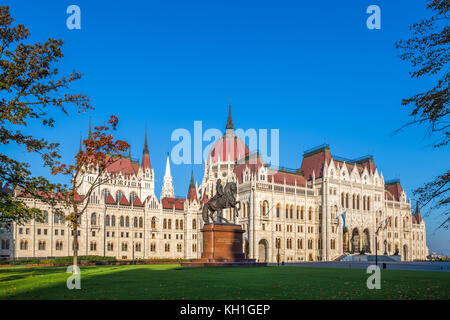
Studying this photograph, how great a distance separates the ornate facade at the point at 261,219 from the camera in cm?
8181

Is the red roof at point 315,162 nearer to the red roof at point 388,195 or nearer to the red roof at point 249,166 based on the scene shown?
the red roof at point 249,166

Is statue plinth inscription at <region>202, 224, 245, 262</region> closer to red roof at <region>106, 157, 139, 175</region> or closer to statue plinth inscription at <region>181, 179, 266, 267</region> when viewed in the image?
statue plinth inscription at <region>181, 179, 266, 267</region>

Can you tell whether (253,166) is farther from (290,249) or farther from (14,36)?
(14,36)

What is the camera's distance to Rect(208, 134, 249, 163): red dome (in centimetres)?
11219

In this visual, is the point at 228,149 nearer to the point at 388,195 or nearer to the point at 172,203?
the point at 172,203

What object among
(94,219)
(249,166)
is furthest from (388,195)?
(94,219)

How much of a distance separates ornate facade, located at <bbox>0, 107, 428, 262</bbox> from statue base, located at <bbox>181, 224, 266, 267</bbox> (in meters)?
44.8

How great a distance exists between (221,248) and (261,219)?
1896 inches

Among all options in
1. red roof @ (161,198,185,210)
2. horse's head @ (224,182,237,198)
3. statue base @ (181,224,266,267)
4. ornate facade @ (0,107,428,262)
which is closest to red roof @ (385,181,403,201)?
ornate facade @ (0,107,428,262)

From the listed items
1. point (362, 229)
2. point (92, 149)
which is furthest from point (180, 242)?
point (92, 149)

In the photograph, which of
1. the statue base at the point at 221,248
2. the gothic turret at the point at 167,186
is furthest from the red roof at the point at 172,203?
the statue base at the point at 221,248

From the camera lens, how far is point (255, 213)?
83.1 m

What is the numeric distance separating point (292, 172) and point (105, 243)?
4343 cm

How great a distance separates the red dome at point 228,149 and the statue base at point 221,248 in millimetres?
72857
